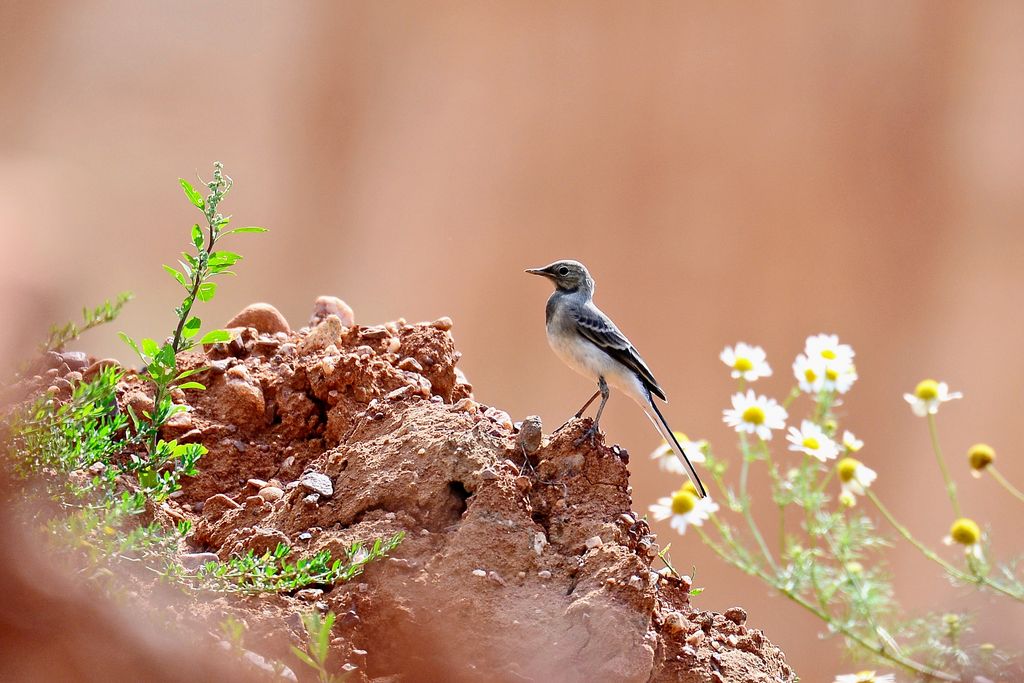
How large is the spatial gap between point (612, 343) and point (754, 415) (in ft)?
2.32

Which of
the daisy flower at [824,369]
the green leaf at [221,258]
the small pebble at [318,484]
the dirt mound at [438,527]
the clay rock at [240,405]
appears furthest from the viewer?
the daisy flower at [824,369]

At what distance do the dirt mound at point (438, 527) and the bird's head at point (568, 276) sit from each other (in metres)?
0.93

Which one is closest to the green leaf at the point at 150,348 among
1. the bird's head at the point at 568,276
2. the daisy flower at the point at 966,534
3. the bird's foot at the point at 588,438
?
the bird's foot at the point at 588,438

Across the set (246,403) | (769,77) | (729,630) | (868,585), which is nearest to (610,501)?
(729,630)

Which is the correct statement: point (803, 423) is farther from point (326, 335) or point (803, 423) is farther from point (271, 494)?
point (271, 494)

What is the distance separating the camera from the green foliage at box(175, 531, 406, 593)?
2.15 metres

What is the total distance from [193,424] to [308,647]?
41.3 inches

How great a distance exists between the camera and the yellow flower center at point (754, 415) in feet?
13.0

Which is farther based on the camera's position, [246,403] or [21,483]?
[246,403]

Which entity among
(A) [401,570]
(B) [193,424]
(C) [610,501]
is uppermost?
(C) [610,501]

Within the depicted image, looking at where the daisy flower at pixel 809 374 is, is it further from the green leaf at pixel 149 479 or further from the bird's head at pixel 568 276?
the green leaf at pixel 149 479

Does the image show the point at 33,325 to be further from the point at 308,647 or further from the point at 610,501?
the point at 610,501

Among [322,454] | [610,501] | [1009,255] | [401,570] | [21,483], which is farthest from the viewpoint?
[1009,255]

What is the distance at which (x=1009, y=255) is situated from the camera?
8.47 meters
